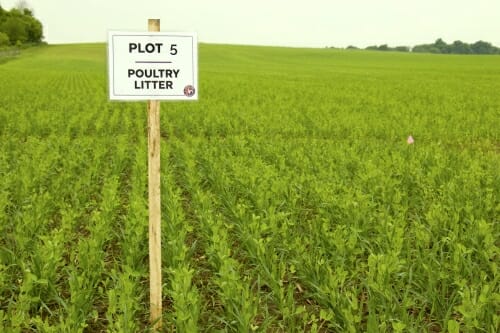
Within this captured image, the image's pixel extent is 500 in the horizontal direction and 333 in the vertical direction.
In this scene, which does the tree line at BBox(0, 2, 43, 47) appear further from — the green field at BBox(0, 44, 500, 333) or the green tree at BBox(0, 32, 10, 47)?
the green field at BBox(0, 44, 500, 333)

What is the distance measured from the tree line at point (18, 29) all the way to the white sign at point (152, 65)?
87.7 meters

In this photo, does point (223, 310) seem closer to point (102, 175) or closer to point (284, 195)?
point (284, 195)

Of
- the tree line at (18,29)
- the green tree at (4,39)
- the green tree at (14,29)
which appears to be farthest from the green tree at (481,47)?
the green tree at (4,39)

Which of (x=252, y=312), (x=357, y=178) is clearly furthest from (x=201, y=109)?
(x=252, y=312)

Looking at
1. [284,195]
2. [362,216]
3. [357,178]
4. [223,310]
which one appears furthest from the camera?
[357,178]

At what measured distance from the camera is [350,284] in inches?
180

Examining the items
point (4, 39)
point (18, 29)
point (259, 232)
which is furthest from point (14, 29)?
point (259, 232)

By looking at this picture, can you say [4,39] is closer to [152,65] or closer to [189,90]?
[152,65]

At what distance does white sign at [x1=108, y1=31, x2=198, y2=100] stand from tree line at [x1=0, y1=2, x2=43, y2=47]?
3454 inches

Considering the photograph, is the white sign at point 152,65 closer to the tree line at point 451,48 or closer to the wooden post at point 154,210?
the wooden post at point 154,210

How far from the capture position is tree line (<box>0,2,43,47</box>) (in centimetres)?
9088

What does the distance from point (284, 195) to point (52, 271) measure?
3.24m

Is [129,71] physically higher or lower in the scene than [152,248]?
higher

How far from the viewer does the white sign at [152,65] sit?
3.62 m
